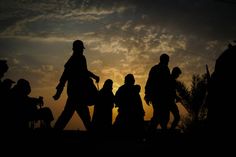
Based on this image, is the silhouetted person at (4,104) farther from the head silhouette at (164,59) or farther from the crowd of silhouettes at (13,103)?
the head silhouette at (164,59)

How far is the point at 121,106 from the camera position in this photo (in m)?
10.5

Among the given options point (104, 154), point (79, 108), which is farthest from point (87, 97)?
point (104, 154)

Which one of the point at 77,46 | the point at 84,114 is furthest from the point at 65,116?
the point at 77,46

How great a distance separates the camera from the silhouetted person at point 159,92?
30.6 feet

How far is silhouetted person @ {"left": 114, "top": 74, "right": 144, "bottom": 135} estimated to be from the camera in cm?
1042

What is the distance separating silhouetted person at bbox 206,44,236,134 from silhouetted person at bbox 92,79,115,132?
185 inches

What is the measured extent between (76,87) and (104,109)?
2906 mm

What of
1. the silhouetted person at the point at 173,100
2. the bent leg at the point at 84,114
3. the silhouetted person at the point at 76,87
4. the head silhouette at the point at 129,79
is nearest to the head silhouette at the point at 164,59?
the silhouetted person at the point at 173,100

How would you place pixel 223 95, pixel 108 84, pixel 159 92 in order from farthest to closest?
pixel 108 84 → pixel 159 92 → pixel 223 95

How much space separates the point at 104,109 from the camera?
10.5m

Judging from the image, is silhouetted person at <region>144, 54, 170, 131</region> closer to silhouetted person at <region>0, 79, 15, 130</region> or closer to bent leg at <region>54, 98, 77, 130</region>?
bent leg at <region>54, 98, 77, 130</region>

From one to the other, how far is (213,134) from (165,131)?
3.81 m

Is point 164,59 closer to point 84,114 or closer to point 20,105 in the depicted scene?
point 84,114

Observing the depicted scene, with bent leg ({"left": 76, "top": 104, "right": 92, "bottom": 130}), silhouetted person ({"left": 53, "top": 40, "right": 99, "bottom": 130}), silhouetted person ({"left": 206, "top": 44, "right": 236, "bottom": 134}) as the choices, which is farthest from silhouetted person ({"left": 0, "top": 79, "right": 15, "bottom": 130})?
silhouetted person ({"left": 206, "top": 44, "right": 236, "bottom": 134})
